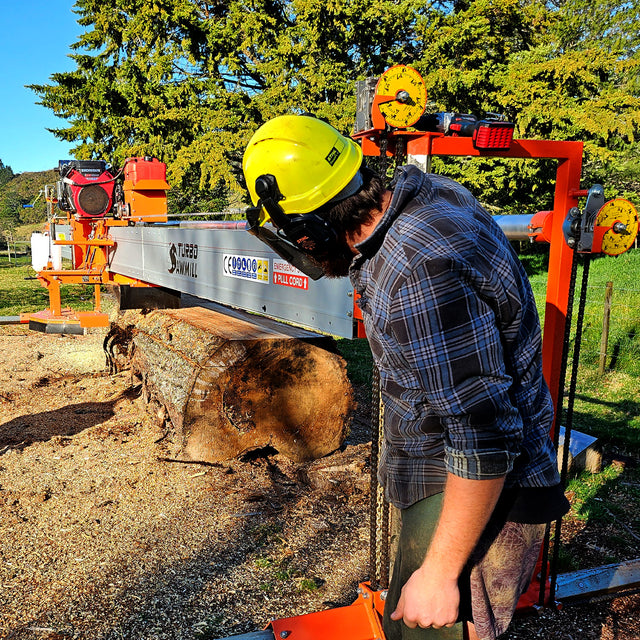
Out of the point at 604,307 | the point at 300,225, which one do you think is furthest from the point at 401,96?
the point at 604,307

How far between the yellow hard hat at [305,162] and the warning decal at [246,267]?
1.59 meters

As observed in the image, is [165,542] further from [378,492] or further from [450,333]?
[450,333]

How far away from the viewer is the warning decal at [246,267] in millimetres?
3171

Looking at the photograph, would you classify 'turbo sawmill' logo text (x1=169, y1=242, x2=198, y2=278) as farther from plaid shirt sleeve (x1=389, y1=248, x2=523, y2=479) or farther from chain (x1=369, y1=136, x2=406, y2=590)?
plaid shirt sleeve (x1=389, y1=248, x2=523, y2=479)

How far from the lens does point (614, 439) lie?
538cm

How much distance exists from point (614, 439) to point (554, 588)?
3.44 m

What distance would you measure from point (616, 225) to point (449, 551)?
1485mm

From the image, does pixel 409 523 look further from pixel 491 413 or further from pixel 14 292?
pixel 14 292

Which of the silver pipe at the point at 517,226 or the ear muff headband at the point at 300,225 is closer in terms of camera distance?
the ear muff headband at the point at 300,225

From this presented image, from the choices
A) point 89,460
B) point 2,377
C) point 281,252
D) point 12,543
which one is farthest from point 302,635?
point 2,377

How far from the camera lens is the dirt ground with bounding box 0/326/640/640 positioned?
113 inches

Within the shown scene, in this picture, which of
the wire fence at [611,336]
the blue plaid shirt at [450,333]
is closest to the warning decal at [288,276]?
the blue plaid shirt at [450,333]

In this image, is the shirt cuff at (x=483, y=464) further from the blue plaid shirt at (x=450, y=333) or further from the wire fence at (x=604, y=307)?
the wire fence at (x=604, y=307)

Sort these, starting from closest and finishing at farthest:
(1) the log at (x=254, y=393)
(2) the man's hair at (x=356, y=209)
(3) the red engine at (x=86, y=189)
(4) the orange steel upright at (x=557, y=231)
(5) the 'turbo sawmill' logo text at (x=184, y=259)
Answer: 1. (2) the man's hair at (x=356, y=209)
2. (4) the orange steel upright at (x=557, y=231)
3. (5) the 'turbo sawmill' logo text at (x=184, y=259)
4. (1) the log at (x=254, y=393)
5. (3) the red engine at (x=86, y=189)
